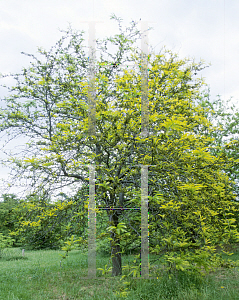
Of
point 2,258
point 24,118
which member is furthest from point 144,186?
point 2,258

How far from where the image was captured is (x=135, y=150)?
3.91 m

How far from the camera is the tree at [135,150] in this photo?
3393mm

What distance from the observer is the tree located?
134 inches

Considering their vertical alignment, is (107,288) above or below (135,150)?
below

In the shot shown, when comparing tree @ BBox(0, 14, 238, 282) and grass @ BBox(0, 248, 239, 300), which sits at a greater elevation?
tree @ BBox(0, 14, 238, 282)

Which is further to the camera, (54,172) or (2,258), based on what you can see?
(2,258)

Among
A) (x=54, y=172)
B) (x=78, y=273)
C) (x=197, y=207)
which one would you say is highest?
(x=54, y=172)

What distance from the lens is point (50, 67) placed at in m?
5.95

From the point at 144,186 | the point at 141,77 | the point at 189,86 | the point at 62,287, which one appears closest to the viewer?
the point at 144,186

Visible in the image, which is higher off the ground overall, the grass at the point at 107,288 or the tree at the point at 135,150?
the tree at the point at 135,150

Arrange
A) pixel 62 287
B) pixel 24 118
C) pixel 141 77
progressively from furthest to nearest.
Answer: pixel 24 118, pixel 62 287, pixel 141 77

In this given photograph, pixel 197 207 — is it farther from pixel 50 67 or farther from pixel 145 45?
pixel 50 67

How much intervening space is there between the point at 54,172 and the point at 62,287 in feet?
8.70

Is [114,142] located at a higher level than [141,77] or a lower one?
lower
